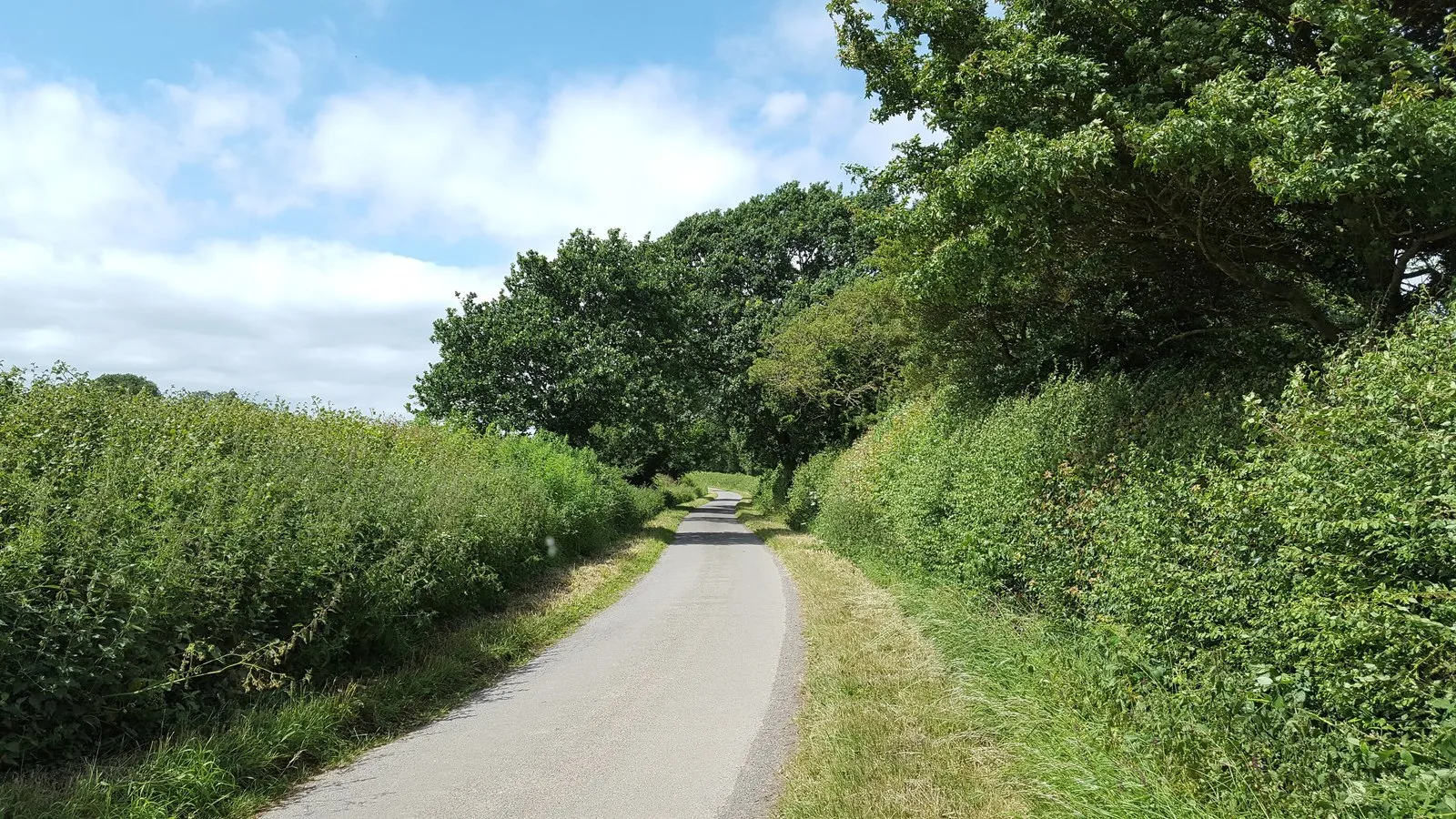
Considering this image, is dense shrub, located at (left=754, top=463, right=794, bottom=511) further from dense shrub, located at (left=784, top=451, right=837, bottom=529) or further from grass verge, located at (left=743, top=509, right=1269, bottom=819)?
grass verge, located at (left=743, top=509, right=1269, bottom=819)

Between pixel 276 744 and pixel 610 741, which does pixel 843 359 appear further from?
pixel 276 744

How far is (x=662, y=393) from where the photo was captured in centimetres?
2598

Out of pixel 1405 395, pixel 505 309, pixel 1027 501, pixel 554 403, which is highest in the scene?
pixel 505 309

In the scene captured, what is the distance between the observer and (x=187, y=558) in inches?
237

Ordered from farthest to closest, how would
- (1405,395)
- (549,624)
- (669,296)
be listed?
(669,296)
(549,624)
(1405,395)

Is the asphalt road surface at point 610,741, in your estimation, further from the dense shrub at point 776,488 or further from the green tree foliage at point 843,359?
the dense shrub at point 776,488

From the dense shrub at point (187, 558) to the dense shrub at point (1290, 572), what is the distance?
6.65 metres

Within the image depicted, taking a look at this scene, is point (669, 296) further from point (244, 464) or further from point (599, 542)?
point (244, 464)

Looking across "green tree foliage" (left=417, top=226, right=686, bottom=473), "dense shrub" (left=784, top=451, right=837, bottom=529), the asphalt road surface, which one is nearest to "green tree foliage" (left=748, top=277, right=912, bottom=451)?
"dense shrub" (left=784, top=451, right=837, bottom=529)

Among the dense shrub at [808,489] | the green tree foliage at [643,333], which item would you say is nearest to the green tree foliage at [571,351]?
the green tree foliage at [643,333]

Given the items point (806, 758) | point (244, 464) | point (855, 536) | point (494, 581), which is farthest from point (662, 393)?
point (806, 758)

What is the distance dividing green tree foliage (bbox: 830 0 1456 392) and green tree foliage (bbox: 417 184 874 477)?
1572cm

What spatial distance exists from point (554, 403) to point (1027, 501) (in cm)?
1894

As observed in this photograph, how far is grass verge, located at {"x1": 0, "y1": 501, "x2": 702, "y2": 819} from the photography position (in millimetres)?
4418
